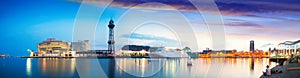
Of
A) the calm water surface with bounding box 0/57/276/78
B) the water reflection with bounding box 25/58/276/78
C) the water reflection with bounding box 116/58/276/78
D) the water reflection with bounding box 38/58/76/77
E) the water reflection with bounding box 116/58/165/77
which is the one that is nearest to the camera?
the calm water surface with bounding box 0/57/276/78

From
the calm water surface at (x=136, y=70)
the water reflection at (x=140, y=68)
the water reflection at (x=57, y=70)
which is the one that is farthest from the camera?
the water reflection at (x=140, y=68)

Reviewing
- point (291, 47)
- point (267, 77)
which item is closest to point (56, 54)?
point (291, 47)

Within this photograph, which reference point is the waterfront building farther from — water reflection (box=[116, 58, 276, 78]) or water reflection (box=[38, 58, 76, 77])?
water reflection (box=[38, 58, 76, 77])

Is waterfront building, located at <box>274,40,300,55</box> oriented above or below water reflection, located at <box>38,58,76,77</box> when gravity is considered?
above

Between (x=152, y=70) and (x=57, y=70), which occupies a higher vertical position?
(x=57, y=70)

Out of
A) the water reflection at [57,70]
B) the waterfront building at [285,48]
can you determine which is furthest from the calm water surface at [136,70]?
the waterfront building at [285,48]

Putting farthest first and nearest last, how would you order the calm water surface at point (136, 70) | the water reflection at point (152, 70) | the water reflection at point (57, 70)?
1. the water reflection at point (57, 70)
2. the water reflection at point (152, 70)
3. the calm water surface at point (136, 70)

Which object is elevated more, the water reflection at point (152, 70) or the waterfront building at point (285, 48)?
the waterfront building at point (285, 48)

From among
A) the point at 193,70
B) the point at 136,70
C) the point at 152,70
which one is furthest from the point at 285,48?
the point at 136,70

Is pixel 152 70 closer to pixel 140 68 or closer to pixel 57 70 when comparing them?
pixel 140 68

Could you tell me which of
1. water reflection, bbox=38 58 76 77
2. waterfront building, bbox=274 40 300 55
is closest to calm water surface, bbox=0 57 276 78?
water reflection, bbox=38 58 76 77

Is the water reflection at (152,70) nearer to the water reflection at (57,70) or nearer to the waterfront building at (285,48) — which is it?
the water reflection at (57,70)

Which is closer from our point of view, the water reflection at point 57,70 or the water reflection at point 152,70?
the water reflection at point 152,70

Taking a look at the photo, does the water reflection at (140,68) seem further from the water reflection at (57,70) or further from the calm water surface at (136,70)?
the water reflection at (57,70)
